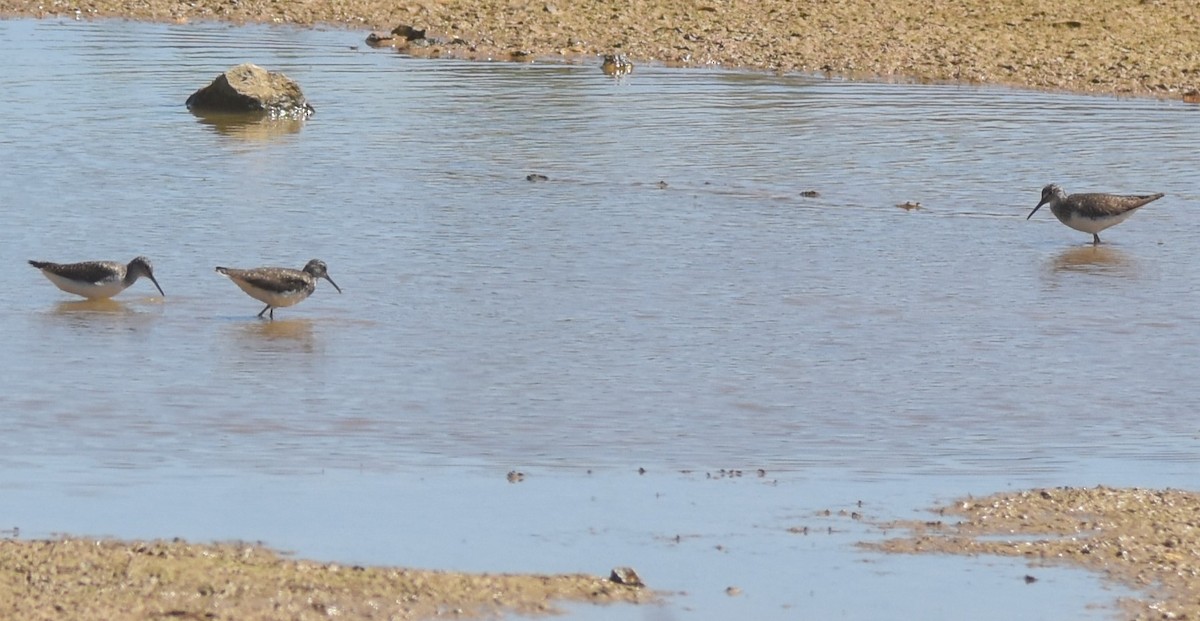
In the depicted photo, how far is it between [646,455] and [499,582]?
2256mm

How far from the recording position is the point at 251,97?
70.5 feet

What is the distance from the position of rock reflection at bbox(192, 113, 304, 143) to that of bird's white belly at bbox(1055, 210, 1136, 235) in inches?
322

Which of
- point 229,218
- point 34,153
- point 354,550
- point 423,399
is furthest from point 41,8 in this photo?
point 354,550

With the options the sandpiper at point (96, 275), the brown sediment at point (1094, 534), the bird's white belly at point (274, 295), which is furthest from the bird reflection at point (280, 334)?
the brown sediment at point (1094, 534)

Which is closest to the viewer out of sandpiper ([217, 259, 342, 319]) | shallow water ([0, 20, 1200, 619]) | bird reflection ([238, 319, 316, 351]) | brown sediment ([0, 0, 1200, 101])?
shallow water ([0, 20, 1200, 619])

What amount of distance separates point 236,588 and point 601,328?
5.41 metres

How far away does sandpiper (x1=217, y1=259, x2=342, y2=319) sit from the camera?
12727 millimetres

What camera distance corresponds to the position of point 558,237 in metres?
15.4

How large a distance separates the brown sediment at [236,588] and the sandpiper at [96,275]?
18.1 feet

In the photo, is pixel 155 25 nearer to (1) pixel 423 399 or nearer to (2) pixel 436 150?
(2) pixel 436 150

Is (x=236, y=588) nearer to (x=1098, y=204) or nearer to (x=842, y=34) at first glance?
(x=1098, y=204)

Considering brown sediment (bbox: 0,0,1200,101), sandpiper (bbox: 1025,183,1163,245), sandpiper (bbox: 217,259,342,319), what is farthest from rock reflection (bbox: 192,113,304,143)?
sandpiper (bbox: 1025,183,1163,245)

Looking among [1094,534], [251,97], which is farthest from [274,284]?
[251,97]

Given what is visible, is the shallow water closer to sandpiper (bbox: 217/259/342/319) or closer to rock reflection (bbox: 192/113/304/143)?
rock reflection (bbox: 192/113/304/143)
